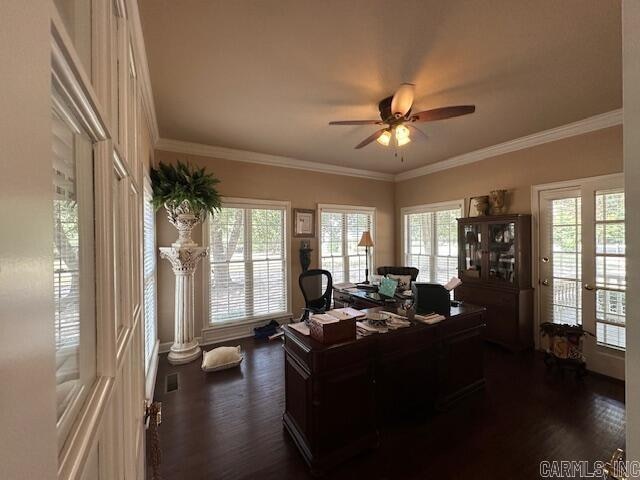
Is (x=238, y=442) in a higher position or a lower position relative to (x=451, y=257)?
lower

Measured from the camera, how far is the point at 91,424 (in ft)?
1.61

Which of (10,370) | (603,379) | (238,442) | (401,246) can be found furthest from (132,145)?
(401,246)

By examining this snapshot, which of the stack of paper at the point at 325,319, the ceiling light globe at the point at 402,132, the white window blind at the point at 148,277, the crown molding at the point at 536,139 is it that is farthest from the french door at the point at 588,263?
the white window blind at the point at 148,277

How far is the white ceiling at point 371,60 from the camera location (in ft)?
5.39

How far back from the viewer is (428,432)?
2166 mm

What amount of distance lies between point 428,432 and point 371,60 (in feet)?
9.58

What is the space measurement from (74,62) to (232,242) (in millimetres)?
3835

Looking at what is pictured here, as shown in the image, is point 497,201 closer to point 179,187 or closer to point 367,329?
point 367,329

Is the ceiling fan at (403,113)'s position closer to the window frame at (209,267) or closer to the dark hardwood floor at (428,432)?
the window frame at (209,267)

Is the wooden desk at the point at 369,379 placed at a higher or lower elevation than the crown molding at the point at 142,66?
lower

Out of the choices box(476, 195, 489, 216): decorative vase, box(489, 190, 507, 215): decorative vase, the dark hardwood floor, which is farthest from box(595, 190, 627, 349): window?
box(476, 195, 489, 216): decorative vase

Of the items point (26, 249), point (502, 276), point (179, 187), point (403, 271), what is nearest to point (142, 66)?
point (179, 187)

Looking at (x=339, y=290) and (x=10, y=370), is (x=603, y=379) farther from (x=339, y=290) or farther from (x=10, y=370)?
(x=10, y=370)

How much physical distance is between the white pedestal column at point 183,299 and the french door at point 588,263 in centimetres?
442
